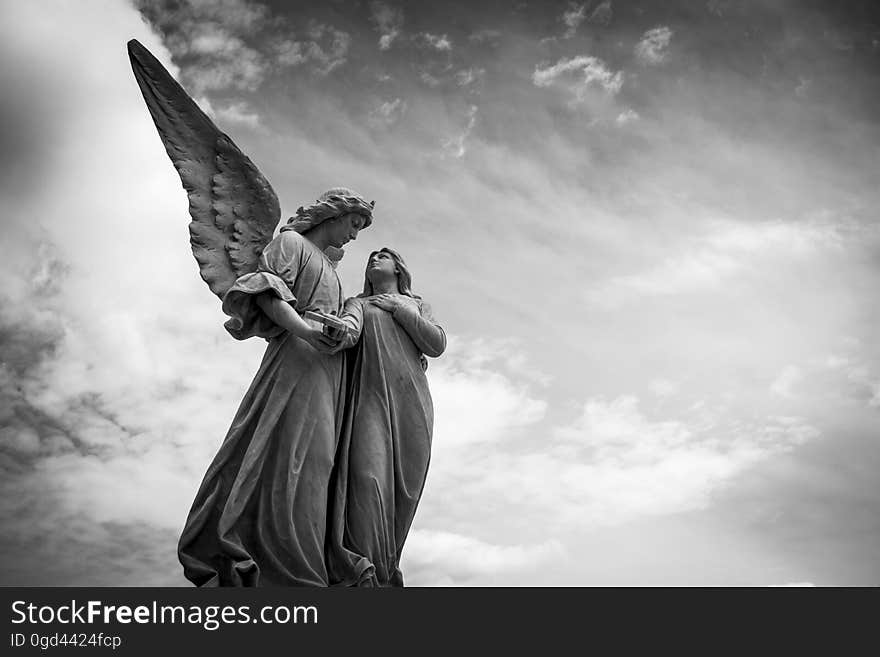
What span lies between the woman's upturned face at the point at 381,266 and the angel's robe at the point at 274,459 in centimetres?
64

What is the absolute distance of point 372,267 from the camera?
10.4m

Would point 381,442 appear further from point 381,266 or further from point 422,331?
point 381,266

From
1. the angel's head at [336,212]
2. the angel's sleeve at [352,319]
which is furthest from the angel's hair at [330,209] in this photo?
the angel's sleeve at [352,319]

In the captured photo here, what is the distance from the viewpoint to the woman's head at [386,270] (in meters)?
10.4

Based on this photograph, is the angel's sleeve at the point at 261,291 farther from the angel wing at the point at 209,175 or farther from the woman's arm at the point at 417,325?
the woman's arm at the point at 417,325

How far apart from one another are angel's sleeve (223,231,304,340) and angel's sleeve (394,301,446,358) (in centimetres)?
108

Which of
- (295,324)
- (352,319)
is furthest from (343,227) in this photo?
(295,324)

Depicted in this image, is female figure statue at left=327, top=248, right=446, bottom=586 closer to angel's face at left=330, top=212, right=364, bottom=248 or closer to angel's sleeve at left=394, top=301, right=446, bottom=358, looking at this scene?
angel's sleeve at left=394, top=301, right=446, bottom=358

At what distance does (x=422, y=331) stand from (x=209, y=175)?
9.40ft

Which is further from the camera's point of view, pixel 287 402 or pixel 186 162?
pixel 186 162
